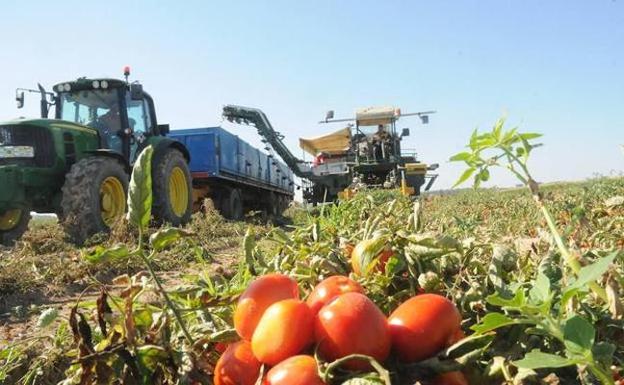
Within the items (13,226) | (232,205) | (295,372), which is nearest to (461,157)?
(295,372)

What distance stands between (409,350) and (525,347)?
208 mm

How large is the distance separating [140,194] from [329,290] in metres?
0.44

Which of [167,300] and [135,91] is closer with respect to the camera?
[167,300]

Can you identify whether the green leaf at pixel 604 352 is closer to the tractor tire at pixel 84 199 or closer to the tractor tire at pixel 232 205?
the tractor tire at pixel 84 199

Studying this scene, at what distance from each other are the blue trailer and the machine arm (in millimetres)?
1281

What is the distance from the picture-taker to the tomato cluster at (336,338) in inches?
36.2

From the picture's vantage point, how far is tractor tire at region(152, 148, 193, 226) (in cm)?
821

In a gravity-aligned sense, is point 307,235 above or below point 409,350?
above

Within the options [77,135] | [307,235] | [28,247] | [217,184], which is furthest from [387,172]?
[307,235]

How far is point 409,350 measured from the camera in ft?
3.22

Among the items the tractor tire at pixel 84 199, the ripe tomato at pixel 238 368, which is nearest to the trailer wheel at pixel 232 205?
the tractor tire at pixel 84 199

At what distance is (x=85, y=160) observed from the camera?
21.8 ft

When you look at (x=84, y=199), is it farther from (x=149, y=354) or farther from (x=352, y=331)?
(x=352, y=331)

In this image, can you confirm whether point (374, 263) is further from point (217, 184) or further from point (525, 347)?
point (217, 184)
